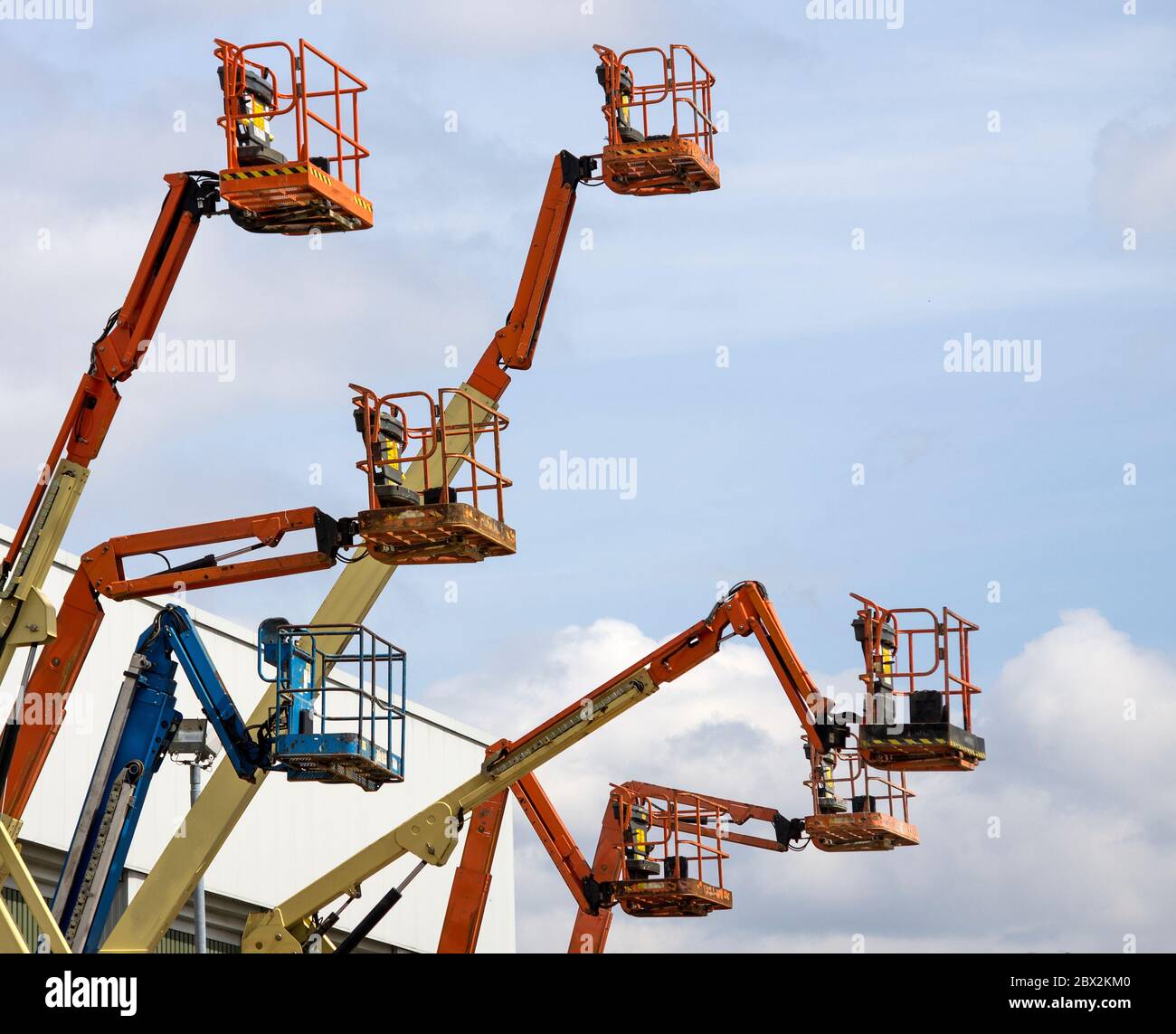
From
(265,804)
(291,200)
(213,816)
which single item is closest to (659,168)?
(291,200)

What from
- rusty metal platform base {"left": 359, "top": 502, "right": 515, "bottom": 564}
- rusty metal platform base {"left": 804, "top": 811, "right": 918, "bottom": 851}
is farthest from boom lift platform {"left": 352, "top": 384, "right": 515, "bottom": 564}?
rusty metal platform base {"left": 804, "top": 811, "right": 918, "bottom": 851}

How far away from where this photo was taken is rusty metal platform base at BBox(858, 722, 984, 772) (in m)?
23.5

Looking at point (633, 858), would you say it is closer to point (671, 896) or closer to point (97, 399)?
point (671, 896)

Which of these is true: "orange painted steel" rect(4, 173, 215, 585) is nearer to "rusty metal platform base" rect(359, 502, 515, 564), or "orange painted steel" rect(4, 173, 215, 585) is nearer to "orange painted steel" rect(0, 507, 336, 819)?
"orange painted steel" rect(0, 507, 336, 819)

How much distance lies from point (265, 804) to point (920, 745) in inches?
575

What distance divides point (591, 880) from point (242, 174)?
45.4 ft

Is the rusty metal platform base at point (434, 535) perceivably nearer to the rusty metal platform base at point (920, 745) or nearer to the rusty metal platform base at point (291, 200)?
the rusty metal platform base at point (291, 200)

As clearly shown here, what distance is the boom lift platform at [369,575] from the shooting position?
24141mm

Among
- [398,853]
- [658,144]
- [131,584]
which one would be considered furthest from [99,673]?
[658,144]

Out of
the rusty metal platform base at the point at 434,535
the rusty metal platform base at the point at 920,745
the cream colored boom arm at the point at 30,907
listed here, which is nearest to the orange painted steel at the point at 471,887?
the rusty metal platform base at the point at 920,745

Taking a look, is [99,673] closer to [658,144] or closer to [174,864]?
[174,864]

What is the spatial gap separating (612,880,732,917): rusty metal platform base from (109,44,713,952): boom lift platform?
24.4 ft
